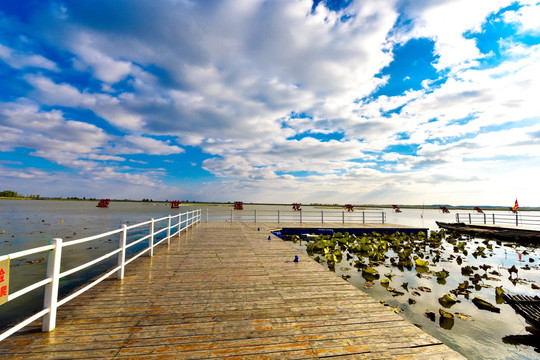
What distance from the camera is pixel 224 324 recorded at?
12.6ft

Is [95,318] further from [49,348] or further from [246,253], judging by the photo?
[246,253]

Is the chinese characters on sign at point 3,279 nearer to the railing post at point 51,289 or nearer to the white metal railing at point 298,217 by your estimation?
the railing post at point 51,289

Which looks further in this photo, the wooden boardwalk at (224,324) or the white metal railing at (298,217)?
the white metal railing at (298,217)

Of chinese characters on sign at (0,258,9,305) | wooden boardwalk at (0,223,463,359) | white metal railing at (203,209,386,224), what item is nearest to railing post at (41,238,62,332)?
wooden boardwalk at (0,223,463,359)

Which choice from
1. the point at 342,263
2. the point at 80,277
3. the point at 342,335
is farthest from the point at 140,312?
the point at 342,263

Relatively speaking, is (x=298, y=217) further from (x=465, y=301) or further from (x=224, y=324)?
(x=224, y=324)

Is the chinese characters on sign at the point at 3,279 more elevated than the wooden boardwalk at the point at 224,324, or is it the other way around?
the chinese characters on sign at the point at 3,279

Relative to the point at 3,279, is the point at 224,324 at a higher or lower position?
lower

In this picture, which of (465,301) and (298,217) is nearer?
(465,301)

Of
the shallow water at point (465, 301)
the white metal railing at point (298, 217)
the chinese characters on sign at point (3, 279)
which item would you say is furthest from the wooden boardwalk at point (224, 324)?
the white metal railing at point (298, 217)

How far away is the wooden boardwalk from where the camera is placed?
123 inches

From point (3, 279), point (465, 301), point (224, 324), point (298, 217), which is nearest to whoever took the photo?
point (3, 279)

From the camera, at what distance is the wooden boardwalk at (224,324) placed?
3.13 m

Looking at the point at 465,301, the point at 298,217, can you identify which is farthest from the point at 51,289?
the point at 298,217
